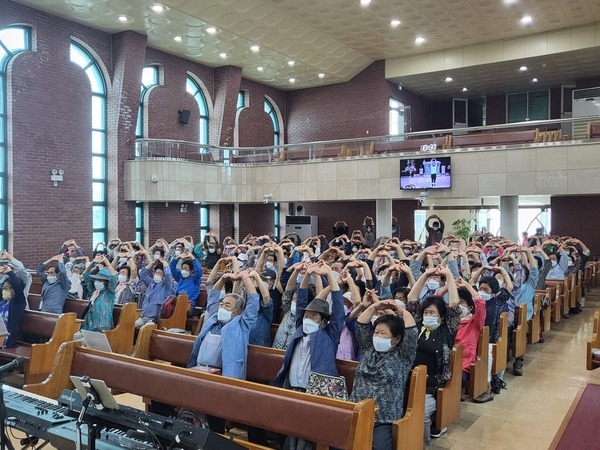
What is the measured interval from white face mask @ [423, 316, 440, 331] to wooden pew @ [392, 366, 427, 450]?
0.78 m

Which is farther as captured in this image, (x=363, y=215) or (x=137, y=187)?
(x=363, y=215)

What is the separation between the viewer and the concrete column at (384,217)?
48.2ft

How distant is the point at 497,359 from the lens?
5.40 m

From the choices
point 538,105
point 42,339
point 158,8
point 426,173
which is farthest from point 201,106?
point 538,105

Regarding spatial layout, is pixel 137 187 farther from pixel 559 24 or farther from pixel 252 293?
pixel 559 24

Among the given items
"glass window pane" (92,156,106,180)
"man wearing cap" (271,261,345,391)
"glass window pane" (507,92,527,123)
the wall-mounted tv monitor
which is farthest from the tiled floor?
"glass window pane" (507,92,527,123)

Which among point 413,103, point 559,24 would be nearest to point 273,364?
point 559,24

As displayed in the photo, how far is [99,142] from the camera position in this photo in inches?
555

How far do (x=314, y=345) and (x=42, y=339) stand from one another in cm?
403

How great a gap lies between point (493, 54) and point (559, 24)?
6.61 feet

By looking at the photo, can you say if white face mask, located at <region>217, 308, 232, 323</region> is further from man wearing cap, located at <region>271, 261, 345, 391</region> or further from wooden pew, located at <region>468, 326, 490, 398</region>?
wooden pew, located at <region>468, 326, 490, 398</region>

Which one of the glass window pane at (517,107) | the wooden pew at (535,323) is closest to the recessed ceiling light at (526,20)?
the glass window pane at (517,107)

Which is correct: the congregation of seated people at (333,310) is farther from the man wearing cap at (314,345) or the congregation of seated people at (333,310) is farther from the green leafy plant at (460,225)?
the green leafy plant at (460,225)

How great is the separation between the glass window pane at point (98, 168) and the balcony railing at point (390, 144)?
993 millimetres
